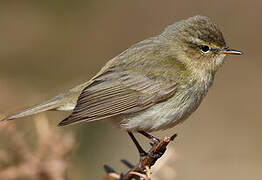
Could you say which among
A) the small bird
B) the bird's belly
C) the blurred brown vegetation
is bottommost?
the blurred brown vegetation

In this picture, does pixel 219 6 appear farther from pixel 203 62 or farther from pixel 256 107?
pixel 203 62

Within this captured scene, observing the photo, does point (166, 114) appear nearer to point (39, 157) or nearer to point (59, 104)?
point (59, 104)

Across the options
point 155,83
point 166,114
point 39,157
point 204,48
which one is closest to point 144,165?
point 39,157

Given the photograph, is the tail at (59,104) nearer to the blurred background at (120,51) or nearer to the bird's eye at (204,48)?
the blurred background at (120,51)

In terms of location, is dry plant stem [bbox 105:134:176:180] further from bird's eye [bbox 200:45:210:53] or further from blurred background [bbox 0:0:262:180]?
blurred background [bbox 0:0:262:180]

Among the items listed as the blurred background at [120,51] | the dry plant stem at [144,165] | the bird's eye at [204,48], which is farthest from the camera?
the blurred background at [120,51]

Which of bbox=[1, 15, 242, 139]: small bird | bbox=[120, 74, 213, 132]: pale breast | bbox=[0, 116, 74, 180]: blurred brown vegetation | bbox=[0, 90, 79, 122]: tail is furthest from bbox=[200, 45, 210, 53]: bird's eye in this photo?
bbox=[0, 116, 74, 180]: blurred brown vegetation

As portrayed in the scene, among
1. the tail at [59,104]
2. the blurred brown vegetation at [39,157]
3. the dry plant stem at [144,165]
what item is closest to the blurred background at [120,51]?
the tail at [59,104]

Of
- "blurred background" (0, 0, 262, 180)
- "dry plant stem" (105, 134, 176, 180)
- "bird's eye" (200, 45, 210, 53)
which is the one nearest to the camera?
"dry plant stem" (105, 134, 176, 180)
